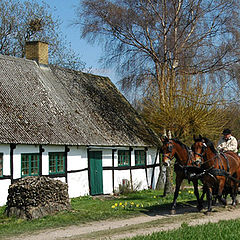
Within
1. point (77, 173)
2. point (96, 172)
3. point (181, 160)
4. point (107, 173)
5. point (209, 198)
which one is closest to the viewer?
point (209, 198)

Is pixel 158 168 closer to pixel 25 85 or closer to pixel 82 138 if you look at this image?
pixel 82 138

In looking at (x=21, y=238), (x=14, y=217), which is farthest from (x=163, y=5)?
(x=21, y=238)

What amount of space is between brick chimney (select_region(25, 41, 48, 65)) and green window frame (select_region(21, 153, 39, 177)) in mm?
7138

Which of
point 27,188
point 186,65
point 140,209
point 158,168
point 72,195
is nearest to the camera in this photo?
point 27,188

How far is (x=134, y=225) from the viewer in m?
10.1

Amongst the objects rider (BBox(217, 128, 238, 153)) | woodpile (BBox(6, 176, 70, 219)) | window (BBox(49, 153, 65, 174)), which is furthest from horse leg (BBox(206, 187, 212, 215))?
window (BBox(49, 153, 65, 174))

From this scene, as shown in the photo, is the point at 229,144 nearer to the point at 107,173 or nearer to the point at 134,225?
the point at 134,225

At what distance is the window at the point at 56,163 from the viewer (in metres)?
17.4

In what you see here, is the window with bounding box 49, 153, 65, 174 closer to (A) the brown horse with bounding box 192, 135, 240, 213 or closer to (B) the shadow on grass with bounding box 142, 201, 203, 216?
(B) the shadow on grass with bounding box 142, 201, 203, 216

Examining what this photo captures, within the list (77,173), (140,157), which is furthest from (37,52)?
(140,157)

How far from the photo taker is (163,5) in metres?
18.9

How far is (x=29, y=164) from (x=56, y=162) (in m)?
1.50

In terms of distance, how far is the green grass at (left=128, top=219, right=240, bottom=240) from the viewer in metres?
7.92

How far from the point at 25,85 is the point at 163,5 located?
7.16m
